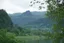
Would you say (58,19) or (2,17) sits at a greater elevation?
(58,19)

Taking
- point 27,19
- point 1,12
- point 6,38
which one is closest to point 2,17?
point 1,12

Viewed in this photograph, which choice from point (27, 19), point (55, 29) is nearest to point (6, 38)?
point (55, 29)

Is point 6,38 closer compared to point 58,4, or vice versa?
point 58,4

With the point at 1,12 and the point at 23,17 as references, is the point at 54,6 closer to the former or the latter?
the point at 1,12

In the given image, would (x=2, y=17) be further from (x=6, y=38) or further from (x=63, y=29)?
(x=63, y=29)

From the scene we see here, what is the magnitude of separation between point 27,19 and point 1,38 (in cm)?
5245

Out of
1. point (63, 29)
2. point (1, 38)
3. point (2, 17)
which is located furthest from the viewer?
point (2, 17)

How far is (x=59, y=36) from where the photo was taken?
8.42 m

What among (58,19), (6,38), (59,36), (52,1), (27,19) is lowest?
(27,19)

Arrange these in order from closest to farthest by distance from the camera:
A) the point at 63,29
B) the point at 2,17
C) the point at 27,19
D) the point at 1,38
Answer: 1. the point at 63,29
2. the point at 1,38
3. the point at 2,17
4. the point at 27,19

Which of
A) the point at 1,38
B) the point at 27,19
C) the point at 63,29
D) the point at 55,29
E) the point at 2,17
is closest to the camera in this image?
the point at 63,29

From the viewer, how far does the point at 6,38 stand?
21094mm

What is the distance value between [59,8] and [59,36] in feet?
3.08

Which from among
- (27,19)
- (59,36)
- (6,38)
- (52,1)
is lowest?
(27,19)
